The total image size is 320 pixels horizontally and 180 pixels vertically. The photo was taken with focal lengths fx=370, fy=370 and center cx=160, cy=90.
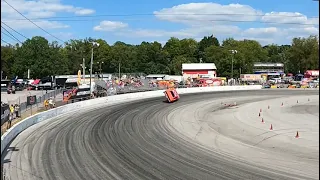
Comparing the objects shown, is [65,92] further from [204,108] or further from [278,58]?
[278,58]

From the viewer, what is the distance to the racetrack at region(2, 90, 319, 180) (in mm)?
16078

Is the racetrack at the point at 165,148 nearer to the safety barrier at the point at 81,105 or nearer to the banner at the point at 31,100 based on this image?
the safety barrier at the point at 81,105

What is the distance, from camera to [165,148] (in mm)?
21609

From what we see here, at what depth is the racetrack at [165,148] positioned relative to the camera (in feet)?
52.7

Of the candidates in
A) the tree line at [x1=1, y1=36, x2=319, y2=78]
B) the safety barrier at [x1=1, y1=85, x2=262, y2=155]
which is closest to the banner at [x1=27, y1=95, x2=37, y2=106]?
the safety barrier at [x1=1, y1=85, x2=262, y2=155]

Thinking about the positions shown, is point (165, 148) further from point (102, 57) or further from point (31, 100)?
point (102, 57)

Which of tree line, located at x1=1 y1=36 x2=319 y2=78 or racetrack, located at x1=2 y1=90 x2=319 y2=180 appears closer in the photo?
racetrack, located at x1=2 y1=90 x2=319 y2=180

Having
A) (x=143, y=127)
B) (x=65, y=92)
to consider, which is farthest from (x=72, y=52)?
(x=143, y=127)

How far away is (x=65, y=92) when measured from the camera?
51281 millimetres

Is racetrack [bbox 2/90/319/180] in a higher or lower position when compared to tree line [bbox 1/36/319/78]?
lower

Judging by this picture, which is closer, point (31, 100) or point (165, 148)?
point (165, 148)

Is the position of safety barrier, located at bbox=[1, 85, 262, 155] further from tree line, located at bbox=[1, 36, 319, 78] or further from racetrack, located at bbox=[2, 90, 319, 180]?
tree line, located at bbox=[1, 36, 319, 78]

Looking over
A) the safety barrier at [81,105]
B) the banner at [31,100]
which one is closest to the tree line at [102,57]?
the safety barrier at [81,105]

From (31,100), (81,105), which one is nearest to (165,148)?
(31,100)
